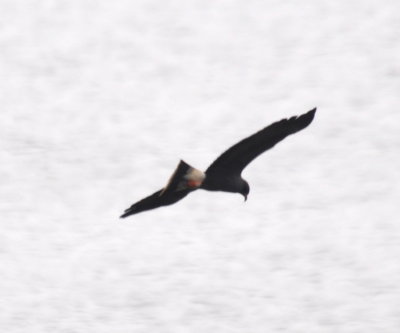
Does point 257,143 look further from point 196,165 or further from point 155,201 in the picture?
point 196,165

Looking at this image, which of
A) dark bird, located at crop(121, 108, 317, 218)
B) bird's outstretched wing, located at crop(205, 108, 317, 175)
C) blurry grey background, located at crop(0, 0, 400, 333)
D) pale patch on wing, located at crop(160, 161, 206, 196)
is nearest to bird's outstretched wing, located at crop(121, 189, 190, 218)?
dark bird, located at crop(121, 108, 317, 218)

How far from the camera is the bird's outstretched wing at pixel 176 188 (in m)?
9.37

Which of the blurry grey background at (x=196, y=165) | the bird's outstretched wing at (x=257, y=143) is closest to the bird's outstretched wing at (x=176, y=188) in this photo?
the bird's outstretched wing at (x=257, y=143)

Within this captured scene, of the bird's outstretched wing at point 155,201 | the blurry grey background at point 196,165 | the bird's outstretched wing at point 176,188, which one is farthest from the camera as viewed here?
the blurry grey background at point 196,165

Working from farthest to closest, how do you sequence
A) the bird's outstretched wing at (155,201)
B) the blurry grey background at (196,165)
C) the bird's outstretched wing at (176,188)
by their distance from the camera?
the blurry grey background at (196,165) → the bird's outstretched wing at (155,201) → the bird's outstretched wing at (176,188)

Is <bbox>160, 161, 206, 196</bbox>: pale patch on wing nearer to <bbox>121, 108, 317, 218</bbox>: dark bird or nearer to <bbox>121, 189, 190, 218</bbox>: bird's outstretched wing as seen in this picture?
<bbox>121, 108, 317, 218</bbox>: dark bird

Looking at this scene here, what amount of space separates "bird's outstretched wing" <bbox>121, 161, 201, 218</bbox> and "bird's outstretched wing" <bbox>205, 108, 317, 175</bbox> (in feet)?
1.14

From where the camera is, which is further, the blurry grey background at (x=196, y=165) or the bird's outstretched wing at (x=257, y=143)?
the blurry grey background at (x=196, y=165)

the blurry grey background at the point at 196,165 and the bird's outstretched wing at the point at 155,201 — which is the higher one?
the blurry grey background at the point at 196,165

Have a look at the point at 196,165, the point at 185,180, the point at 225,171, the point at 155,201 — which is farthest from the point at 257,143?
the point at 196,165

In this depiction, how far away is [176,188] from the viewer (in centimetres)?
955

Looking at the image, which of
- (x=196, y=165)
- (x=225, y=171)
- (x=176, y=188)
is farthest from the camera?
(x=196, y=165)

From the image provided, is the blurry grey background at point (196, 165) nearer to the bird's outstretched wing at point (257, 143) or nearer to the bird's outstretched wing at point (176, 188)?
the bird's outstretched wing at point (257, 143)

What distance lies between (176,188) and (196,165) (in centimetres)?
723
